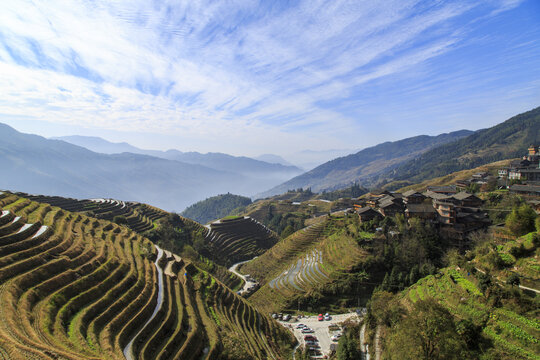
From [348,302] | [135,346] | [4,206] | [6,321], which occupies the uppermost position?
[4,206]

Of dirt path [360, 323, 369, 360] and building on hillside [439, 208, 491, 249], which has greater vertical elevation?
building on hillside [439, 208, 491, 249]

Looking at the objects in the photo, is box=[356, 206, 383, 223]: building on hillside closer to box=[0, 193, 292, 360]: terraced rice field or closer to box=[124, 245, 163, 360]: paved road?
box=[0, 193, 292, 360]: terraced rice field

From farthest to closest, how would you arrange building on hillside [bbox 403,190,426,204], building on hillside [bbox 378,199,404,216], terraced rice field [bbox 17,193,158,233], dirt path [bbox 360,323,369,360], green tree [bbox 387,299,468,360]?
1. terraced rice field [bbox 17,193,158,233]
2. building on hillside [bbox 403,190,426,204]
3. building on hillside [bbox 378,199,404,216]
4. dirt path [bbox 360,323,369,360]
5. green tree [bbox 387,299,468,360]

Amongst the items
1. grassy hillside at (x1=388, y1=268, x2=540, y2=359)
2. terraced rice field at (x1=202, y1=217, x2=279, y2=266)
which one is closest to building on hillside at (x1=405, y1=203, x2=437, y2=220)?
grassy hillside at (x1=388, y1=268, x2=540, y2=359)

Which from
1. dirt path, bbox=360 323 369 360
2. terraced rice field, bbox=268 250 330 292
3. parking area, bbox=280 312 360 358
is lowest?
parking area, bbox=280 312 360 358

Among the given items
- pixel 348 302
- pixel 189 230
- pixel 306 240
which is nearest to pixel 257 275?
pixel 306 240

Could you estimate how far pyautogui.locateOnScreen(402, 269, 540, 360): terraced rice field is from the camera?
1800 centimetres

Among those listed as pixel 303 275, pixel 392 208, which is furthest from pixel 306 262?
pixel 392 208

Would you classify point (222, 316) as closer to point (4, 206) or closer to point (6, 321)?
point (6, 321)

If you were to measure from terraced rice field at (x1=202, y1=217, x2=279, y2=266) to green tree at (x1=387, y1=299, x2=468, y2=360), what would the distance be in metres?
53.5

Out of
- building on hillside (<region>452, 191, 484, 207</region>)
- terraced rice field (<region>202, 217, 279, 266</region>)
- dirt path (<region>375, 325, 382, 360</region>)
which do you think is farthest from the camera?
terraced rice field (<region>202, 217, 279, 266</region>)

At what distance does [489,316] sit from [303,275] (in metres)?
28.4

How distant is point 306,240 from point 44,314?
45.8m

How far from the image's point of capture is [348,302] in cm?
4047
